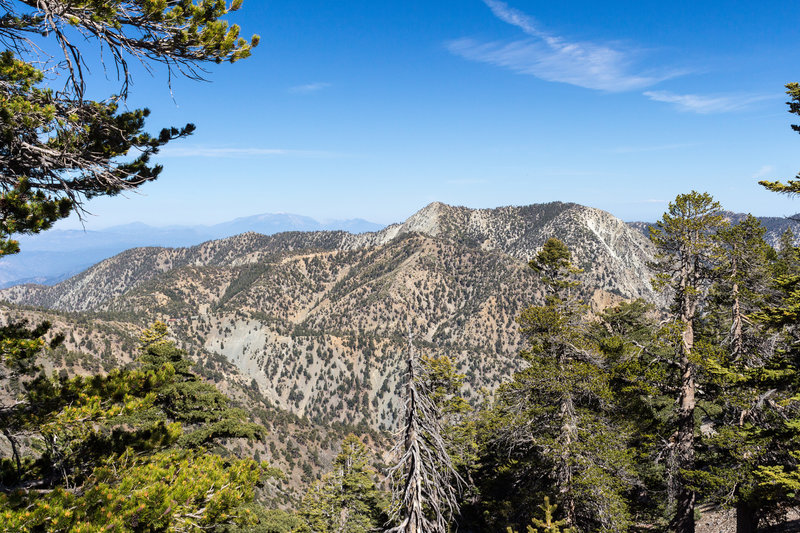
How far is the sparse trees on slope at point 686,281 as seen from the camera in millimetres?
13086

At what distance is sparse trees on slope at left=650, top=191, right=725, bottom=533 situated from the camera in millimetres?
13086

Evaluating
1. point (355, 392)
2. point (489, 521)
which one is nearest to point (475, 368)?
point (355, 392)

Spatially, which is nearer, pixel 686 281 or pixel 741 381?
pixel 741 381

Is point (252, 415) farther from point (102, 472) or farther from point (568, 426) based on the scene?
point (102, 472)

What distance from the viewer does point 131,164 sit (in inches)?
248

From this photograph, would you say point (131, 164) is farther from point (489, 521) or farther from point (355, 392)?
point (355, 392)

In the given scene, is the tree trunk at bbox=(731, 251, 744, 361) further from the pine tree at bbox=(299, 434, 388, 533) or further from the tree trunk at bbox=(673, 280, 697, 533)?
the pine tree at bbox=(299, 434, 388, 533)

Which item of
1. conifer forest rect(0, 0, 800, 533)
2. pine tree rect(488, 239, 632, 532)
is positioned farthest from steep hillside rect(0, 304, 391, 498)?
pine tree rect(488, 239, 632, 532)

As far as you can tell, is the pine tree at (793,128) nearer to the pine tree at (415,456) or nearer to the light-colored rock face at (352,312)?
the pine tree at (415,456)

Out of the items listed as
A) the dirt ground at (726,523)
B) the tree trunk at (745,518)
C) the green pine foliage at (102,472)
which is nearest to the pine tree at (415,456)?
the green pine foliage at (102,472)

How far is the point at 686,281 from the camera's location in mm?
13539

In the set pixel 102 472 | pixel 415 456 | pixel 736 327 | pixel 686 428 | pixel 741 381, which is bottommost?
pixel 686 428

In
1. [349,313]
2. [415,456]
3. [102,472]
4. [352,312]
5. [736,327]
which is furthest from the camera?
[349,313]

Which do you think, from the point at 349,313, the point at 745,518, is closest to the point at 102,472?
the point at 745,518
